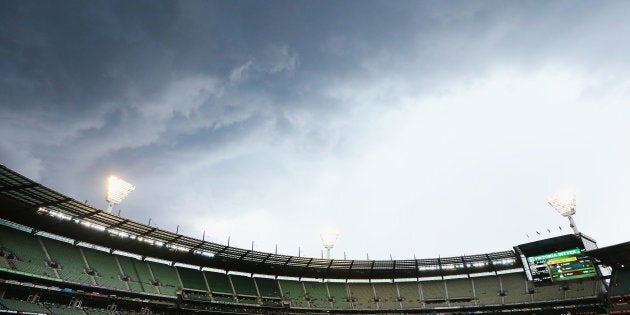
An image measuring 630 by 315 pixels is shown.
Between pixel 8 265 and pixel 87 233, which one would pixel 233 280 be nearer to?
pixel 87 233

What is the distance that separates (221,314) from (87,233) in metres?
21.8

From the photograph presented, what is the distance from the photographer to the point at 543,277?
4556cm

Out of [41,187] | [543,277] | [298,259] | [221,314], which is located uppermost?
[41,187]

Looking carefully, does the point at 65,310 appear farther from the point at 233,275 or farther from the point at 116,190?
the point at 233,275

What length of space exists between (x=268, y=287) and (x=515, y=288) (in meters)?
41.0

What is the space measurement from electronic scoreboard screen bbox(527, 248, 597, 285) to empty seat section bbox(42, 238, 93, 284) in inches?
2281

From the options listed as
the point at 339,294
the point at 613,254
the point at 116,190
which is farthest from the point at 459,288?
the point at 116,190

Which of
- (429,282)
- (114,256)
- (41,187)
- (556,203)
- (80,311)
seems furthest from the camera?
(429,282)

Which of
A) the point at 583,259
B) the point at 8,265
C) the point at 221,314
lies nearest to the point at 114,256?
the point at 8,265

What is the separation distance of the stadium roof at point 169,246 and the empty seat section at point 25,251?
1.55 metres

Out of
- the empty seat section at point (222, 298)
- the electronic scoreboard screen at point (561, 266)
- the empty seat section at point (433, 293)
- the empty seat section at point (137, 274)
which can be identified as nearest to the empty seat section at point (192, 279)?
the empty seat section at point (222, 298)

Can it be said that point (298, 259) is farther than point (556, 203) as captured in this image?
Yes

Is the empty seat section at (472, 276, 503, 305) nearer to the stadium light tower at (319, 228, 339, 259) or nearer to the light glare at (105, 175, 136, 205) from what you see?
the stadium light tower at (319, 228, 339, 259)

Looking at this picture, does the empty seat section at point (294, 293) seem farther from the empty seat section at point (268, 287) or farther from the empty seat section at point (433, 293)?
the empty seat section at point (433, 293)
